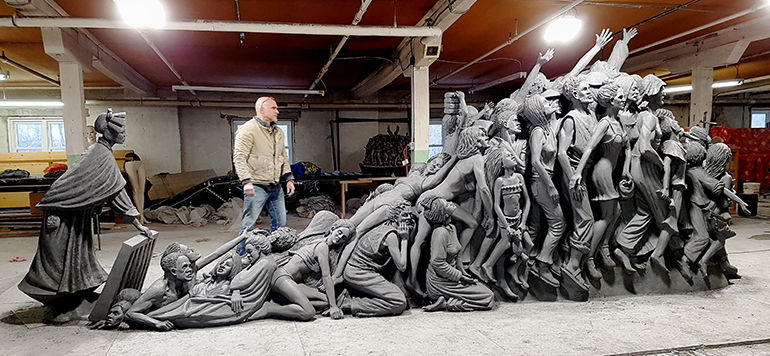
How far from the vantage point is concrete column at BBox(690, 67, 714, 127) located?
7688 millimetres

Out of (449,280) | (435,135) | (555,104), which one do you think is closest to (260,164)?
(449,280)

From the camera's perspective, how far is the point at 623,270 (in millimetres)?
3928

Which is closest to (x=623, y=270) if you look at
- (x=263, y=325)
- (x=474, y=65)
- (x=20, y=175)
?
(x=263, y=325)

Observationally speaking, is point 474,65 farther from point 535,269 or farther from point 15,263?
point 15,263

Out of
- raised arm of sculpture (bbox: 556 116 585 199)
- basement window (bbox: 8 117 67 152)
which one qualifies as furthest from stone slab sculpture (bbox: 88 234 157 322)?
basement window (bbox: 8 117 67 152)

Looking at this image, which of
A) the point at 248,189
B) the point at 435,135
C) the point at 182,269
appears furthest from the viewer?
the point at 435,135

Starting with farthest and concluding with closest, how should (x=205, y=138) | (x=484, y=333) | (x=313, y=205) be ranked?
(x=205, y=138), (x=313, y=205), (x=484, y=333)

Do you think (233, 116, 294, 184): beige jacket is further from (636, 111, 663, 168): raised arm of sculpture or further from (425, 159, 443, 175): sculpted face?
(636, 111, 663, 168): raised arm of sculpture

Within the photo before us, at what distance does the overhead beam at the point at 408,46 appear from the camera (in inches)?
206

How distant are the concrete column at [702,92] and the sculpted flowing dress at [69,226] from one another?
8.79 m

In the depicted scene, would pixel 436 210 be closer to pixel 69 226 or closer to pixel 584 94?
pixel 584 94

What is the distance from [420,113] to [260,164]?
122 inches

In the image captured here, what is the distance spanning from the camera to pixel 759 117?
14961mm

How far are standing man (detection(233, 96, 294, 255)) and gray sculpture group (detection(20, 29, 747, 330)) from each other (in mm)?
644
